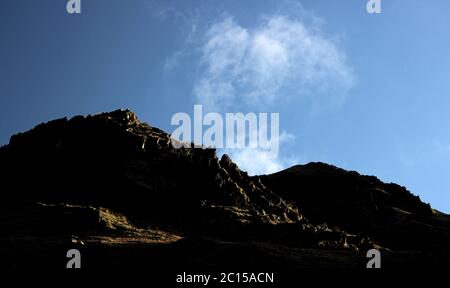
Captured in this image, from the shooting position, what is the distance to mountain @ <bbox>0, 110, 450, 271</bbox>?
95.9 feet

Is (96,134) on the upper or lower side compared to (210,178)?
upper

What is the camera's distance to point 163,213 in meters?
43.4

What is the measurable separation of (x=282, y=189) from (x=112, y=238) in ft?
116

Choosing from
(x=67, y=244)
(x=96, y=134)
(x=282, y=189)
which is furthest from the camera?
(x=282, y=189)

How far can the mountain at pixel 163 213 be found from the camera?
1151 inches
